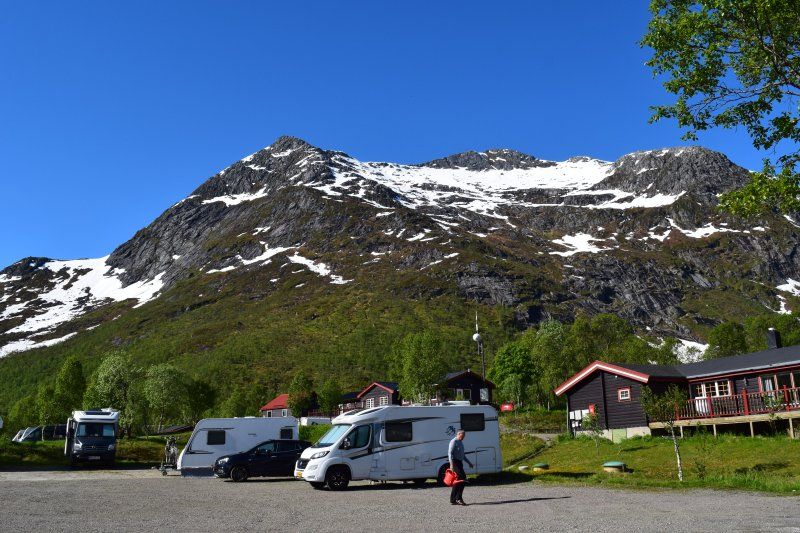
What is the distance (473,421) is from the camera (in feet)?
76.9

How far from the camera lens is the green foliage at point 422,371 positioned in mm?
67625

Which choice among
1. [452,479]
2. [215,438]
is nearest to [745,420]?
[452,479]

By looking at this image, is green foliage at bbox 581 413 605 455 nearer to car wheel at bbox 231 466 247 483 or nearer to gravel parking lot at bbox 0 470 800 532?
gravel parking lot at bbox 0 470 800 532

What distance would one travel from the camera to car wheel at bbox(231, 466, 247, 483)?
1034 inches

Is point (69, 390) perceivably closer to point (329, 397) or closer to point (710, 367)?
point (329, 397)

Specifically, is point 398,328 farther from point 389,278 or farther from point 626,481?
point 626,481

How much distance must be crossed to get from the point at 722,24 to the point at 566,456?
74.6 ft

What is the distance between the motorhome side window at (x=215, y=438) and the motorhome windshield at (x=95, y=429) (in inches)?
373

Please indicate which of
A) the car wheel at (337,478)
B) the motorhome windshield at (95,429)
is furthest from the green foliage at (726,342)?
the car wheel at (337,478)

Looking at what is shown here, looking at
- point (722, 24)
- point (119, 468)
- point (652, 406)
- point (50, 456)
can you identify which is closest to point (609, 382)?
point (652, 406)

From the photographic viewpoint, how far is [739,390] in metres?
36.6

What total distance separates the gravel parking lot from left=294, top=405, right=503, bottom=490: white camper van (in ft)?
3.92

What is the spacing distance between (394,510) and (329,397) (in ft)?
240

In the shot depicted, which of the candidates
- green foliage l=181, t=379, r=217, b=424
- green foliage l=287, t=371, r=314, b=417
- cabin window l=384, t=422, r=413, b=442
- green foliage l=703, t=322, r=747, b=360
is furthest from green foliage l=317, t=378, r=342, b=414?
cabin window l=384, t=422, r=413, b=442
